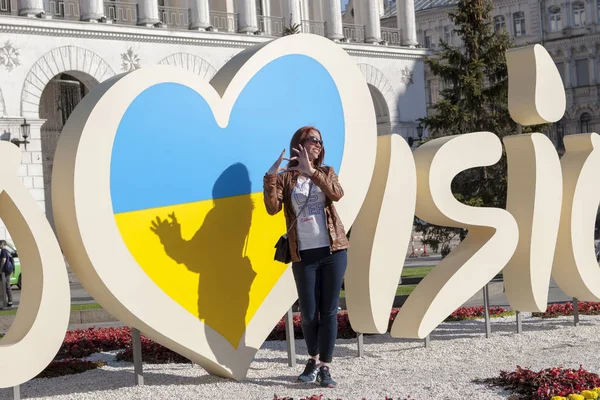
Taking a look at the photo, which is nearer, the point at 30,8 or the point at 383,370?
the point at 383,370

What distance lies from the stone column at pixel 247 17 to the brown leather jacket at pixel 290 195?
3019 centimetres

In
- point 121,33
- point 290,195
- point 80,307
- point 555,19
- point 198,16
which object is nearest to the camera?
point 290,195

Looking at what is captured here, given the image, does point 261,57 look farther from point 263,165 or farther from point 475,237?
point 475,237

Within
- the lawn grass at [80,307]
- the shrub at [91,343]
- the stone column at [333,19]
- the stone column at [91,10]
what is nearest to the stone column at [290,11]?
the stone column at [333,19]

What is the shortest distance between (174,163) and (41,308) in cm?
141

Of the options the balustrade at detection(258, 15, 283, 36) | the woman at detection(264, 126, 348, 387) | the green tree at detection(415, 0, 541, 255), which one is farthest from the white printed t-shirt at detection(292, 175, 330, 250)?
the balustrade at detection(258, 15, 283, 36)

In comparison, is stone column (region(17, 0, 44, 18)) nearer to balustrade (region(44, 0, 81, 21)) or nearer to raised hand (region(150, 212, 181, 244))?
balustrade (region(44, 0, 81, 21))

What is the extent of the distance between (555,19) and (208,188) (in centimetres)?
5758

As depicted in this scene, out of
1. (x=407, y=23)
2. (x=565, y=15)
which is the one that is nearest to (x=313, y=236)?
(x=407, y=23)

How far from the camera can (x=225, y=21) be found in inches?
1642

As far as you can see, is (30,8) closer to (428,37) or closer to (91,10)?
(91,10)

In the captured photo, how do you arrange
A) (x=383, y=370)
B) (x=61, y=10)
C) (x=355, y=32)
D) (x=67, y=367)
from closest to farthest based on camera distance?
(x=383, y=370) < (x=67, y=367) < (x=61, y=10) < (x=355, y=32)

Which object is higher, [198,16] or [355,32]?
[198,16]

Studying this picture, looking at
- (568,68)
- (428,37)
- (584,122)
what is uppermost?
(428,37)
